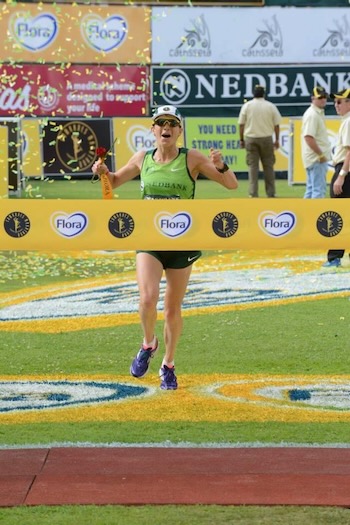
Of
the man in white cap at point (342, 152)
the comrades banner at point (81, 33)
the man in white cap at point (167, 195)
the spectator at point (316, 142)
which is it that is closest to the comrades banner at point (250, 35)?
the comrades banner at point (81, 33)

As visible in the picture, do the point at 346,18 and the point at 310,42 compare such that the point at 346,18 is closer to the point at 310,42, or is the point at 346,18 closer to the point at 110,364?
the point at 310,42

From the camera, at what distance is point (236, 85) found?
31500 mm

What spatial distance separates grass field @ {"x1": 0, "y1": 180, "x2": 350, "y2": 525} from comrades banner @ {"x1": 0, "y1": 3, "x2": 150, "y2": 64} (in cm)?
1666

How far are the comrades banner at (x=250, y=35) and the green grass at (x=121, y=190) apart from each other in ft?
20.0

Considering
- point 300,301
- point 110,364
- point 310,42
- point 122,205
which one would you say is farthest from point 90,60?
point 122,205

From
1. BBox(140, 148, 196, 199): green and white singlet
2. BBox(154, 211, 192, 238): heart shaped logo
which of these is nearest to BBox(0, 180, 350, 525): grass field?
BBox(154, 211, 192, 238): heart shaped logo

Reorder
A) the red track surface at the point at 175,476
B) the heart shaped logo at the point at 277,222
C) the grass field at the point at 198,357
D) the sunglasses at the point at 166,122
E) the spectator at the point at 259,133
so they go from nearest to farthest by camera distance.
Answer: the grass field at the point at 198,357 < the red track surface at the point at 175,476 < the heart shaped logo at the point at 277,222 < the sunglasses at the point at 166,122 < the spectator at the point at 259,133

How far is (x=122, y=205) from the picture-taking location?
7.31 metres

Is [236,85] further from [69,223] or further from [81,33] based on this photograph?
[69,223]

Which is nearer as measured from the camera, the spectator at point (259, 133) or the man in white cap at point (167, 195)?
the man in white cap at point (167, 195)

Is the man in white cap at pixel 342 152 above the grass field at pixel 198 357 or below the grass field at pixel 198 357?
above

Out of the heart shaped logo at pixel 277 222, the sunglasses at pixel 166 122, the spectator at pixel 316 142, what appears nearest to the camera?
the heart shaped logo at pixel 277 222

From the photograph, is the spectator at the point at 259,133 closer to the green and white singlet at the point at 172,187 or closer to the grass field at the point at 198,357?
the grass field at the point at 198,357

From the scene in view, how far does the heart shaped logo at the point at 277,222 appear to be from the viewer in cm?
725
